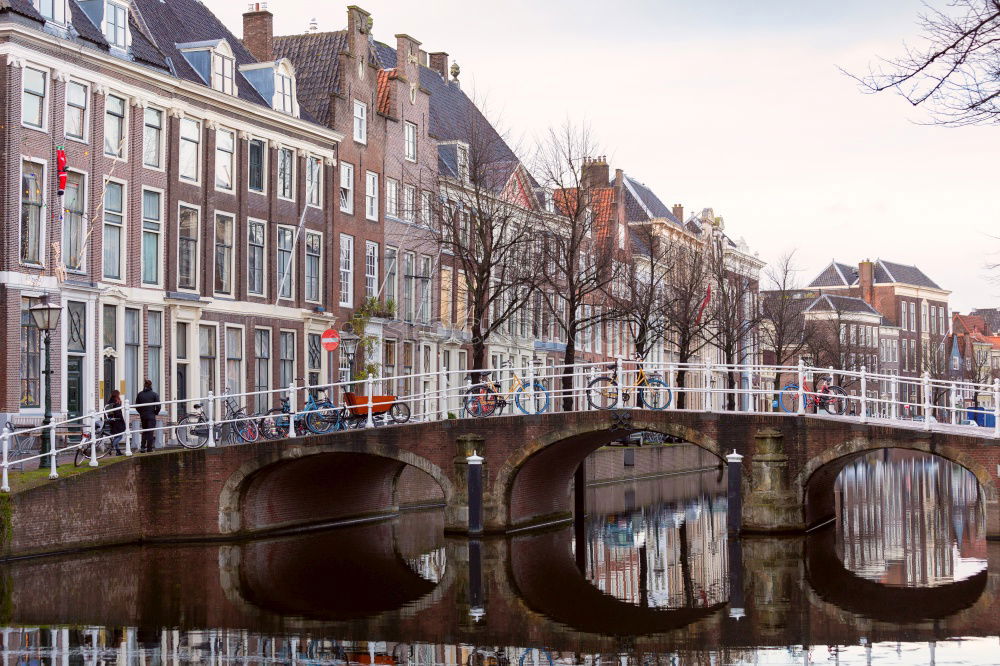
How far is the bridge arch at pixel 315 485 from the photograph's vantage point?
29.9 m

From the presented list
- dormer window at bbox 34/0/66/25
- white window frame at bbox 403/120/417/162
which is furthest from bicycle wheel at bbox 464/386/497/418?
white window frame at bbox 403/120/417/162

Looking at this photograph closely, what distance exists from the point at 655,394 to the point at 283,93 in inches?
590

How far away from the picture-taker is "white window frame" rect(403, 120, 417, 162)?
157 feet

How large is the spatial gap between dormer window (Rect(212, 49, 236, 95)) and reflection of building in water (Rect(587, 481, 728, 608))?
14949 millimetres

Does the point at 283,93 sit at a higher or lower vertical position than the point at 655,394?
higher

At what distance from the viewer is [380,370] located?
45.1 meters

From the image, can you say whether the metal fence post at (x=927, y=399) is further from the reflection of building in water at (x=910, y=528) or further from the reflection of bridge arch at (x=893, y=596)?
the reflection of bridge arch at (x=893, y=596)

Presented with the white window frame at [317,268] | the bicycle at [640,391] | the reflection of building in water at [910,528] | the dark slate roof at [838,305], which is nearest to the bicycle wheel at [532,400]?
the bicycle at [640,391]

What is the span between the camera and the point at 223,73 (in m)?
38.4

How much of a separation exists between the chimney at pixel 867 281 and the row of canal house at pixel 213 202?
60.1m

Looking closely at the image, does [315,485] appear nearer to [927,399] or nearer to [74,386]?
[74,386]

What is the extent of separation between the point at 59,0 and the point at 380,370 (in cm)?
1653

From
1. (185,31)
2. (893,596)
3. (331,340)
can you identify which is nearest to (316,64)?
(185,31)

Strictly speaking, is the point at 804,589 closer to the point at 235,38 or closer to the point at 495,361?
the point at 235,38
